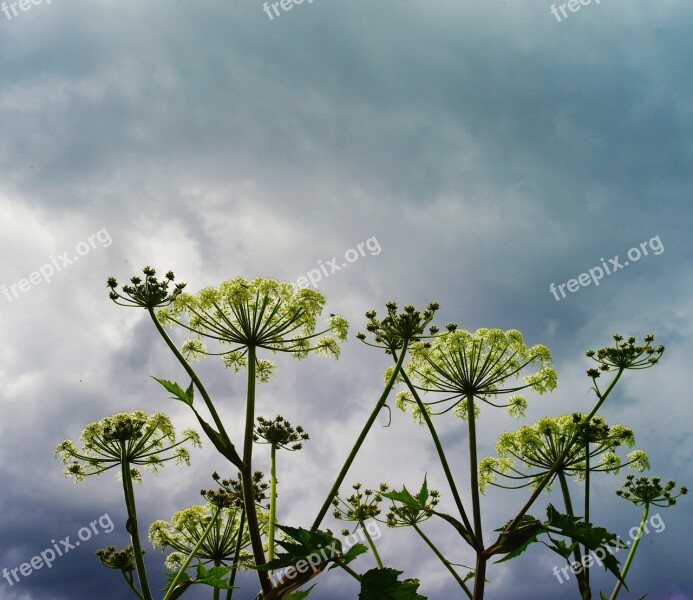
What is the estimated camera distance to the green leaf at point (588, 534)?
555 cm

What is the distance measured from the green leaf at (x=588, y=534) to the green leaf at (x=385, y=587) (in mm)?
1824

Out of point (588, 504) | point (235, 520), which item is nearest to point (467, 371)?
point (588, 504)

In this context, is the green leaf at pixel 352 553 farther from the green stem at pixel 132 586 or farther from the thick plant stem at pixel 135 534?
the green stem at pixel 132 586

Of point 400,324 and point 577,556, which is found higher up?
point 400,324

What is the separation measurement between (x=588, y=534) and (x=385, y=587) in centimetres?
231

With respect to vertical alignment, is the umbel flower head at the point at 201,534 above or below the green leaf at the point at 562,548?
above

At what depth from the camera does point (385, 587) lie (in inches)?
201

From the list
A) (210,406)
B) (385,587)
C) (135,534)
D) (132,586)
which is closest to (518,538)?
(385,587)

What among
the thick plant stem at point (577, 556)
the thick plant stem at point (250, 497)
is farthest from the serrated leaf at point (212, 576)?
the thick plant stem at point (577, 556)

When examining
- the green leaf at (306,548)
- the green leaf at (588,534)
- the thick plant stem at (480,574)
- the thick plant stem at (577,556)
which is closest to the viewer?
A: the green leaf at (306,548)

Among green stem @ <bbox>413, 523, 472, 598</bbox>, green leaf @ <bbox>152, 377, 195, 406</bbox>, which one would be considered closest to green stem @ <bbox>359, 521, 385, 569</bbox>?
green stem @ <bbox>413, 523, 472, 598</bbox>

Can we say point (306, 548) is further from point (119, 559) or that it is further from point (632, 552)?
point (632, 552)

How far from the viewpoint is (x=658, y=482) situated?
1338cm

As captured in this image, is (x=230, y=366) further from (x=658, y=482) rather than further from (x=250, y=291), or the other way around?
(x=658, y=482)
